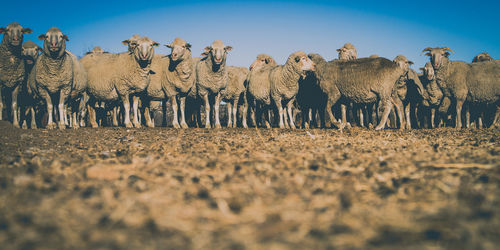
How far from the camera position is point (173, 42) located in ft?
37.9

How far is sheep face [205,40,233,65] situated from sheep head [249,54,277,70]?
4051 millimetres

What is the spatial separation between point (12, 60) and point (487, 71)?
57.5 feet

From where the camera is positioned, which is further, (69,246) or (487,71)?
(487,71)

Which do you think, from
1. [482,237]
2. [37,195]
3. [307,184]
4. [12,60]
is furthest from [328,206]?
[12,60]

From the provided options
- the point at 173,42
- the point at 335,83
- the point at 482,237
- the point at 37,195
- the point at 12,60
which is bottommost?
the point at 482,237

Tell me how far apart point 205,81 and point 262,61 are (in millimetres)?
5111

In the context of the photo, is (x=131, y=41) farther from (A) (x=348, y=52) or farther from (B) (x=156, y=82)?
(A) (x=348, y=52)

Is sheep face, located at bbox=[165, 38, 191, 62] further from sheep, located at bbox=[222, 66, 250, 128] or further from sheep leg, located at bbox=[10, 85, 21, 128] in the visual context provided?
sheep leg, located at bbox=[10, 85, 21, 128]

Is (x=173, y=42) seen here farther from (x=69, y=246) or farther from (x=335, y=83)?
(x=69, y=246)

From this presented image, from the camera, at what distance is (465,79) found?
12.3 metres

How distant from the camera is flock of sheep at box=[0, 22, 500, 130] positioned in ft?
32.0

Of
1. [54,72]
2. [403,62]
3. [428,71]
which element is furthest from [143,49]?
[428,71]

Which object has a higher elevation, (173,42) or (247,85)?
(173,42)

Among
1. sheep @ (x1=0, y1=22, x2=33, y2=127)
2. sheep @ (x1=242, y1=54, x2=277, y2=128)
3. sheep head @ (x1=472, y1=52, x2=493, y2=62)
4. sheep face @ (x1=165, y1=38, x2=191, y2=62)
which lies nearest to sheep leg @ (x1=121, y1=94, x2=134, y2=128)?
sheep face @ (x1=165, y1=38, x2=191, y2=62)
